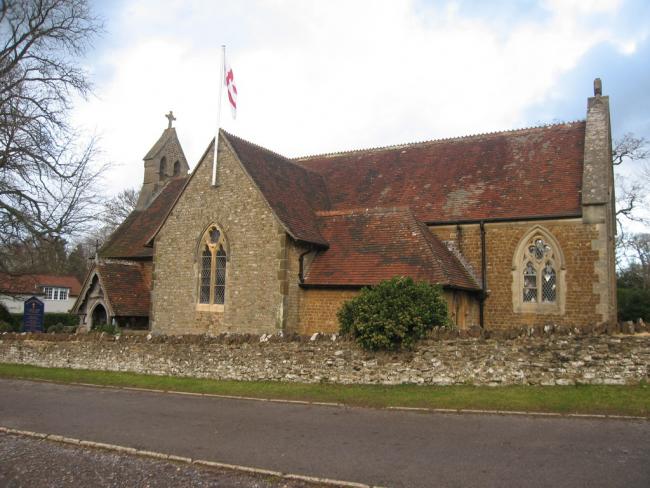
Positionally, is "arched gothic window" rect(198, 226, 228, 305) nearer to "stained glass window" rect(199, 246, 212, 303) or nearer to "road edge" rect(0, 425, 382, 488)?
"stained glass window" rect(199, 246, 212, 303)

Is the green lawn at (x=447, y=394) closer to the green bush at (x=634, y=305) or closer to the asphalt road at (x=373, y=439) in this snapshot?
the asphalt road at (x=373, y=439)

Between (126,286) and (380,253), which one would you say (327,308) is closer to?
(380,253)

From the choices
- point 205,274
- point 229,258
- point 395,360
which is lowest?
point 395,360

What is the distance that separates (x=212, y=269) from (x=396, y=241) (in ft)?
23.7

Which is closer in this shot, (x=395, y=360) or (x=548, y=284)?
(x=395, y=360)

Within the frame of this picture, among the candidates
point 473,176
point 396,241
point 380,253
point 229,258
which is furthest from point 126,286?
point 473,176

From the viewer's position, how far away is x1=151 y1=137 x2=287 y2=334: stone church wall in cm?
2005

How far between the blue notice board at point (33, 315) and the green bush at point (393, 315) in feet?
58.7

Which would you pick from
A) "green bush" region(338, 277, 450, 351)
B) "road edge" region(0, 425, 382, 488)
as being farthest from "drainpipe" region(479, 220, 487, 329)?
"road edge" region(0, 425, 382, 488)

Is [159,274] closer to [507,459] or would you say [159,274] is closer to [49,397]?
[49,397]

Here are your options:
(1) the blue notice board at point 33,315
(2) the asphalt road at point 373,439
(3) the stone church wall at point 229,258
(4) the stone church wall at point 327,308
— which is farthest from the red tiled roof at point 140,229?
(2) the asphalt road at point 373,439

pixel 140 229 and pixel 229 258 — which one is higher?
pixel 140 229

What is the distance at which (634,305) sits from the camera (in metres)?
32.9

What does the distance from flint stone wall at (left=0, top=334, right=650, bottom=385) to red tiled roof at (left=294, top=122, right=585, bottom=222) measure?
8.47 meters
